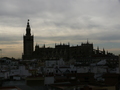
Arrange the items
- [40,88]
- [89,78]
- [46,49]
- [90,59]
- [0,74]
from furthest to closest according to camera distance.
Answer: [46,49]
[90,59]
[0,74]
[89,78]
[40,88]

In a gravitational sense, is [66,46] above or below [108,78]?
above

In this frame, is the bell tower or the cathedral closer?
the cathedral

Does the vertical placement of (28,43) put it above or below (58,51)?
above

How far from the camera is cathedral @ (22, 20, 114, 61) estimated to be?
333ft

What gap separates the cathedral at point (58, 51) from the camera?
102 metres

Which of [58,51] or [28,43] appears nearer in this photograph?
[58,51]

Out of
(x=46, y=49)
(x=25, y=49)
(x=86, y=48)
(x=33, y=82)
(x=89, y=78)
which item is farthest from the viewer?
Result: (x=25, y=49)

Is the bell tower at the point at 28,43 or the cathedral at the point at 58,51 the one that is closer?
the cathedral at the point at 58,51

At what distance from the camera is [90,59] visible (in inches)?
3329

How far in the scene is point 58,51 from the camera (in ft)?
349

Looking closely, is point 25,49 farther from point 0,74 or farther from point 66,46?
point 0,74

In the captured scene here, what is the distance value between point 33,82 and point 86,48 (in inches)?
3123

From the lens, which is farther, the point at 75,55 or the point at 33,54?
the point at 33,54

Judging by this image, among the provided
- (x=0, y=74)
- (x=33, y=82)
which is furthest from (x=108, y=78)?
(x=0, y=74)
